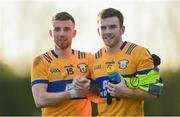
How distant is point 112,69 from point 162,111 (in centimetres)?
2065

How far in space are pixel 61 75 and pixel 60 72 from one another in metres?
0.04

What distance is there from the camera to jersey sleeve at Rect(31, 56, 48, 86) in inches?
368

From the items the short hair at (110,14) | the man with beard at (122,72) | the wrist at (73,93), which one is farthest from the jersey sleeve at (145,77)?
the wrist at (73,93)

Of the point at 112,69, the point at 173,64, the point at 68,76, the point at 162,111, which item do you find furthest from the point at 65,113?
the point at 162,111

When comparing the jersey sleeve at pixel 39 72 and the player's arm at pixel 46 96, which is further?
the jersey sleeve at pixel 39 72

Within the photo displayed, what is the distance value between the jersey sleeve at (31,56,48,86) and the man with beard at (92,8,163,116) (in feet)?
2.22

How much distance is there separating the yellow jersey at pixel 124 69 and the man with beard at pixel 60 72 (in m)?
0.30

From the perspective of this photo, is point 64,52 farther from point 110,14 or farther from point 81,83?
point 110,14

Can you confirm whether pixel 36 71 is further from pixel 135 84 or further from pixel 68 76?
pixel 135 84

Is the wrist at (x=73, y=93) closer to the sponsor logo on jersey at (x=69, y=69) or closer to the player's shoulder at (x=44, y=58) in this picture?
the sponsor logo on jersey at (x=69, y=69)

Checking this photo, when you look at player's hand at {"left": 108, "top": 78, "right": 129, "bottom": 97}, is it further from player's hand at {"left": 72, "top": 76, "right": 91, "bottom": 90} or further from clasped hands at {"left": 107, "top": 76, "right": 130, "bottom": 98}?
player's hand at {"left": 72, "top": 76, "right": 91, "bottom": 90}

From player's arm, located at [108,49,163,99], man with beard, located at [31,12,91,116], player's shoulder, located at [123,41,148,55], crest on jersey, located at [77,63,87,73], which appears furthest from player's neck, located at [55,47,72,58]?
player's arm, located at [108,49,163,99]

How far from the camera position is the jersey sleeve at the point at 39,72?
9.35m

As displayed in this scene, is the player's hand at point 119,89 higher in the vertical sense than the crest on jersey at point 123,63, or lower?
lower
